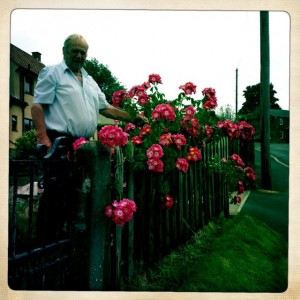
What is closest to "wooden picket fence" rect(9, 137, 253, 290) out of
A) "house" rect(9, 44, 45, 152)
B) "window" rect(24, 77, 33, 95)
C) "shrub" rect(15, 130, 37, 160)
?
"shrub" rect(15, 130, 37, 160)

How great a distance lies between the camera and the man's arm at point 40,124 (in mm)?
2332

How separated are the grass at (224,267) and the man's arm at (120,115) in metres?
1.02

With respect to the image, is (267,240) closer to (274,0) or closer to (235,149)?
(235,149)

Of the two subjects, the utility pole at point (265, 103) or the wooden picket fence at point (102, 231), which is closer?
the wooden picket fence at point (102, 231)

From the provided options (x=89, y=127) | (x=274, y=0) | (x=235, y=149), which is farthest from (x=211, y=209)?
(x=274, y=0)

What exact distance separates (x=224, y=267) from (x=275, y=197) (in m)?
0.84

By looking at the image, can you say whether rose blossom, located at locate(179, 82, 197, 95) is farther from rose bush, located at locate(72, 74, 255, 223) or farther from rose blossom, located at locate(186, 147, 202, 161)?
rose blossom, located at locate(186, 147, 202, 161)

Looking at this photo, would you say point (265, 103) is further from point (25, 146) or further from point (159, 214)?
point (25, 146)

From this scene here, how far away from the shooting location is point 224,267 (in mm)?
2660

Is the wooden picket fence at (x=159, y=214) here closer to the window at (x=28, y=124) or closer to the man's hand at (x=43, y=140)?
the man's hand at (x=43, y=140)

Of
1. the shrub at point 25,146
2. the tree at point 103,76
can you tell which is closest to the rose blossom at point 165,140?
the tree at point 103,76

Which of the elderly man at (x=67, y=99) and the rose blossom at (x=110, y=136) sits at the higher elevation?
the elderly man at (x=67, y=99)

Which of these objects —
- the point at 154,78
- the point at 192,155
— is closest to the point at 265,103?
the point at 192,155

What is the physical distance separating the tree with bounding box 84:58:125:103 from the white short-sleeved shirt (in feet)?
0.54
